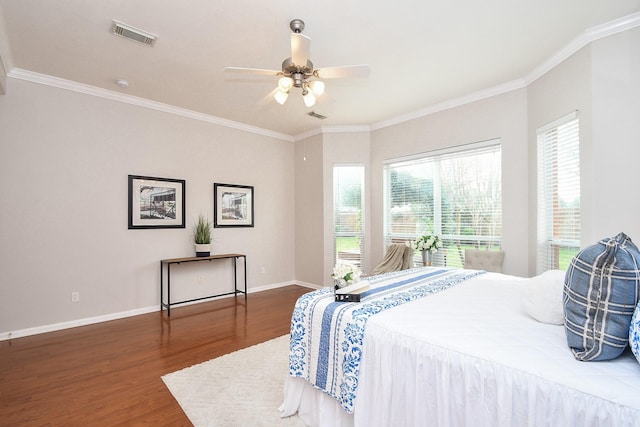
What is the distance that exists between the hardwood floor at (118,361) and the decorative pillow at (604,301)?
2.23 m

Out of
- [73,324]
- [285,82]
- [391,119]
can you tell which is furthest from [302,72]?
[73,324]

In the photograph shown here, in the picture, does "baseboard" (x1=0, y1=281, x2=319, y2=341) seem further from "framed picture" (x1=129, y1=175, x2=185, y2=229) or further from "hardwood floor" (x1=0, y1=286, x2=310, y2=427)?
"framed picture" (x1=129, y1=175, x2=185, y2=229)

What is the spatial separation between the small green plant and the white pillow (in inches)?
162

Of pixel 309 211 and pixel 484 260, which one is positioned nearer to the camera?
pixel 484 260

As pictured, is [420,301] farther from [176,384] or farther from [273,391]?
[176,384]

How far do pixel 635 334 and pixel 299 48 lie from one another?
233cm

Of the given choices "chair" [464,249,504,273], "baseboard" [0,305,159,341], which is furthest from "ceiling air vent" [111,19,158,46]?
"chair" [464,249,504,273]

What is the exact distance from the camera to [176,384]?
7.77 ft

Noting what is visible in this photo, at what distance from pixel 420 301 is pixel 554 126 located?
269 centimetres

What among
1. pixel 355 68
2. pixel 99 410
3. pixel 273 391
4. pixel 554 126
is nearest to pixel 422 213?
pixel 554 126

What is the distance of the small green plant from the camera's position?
15.1 ft

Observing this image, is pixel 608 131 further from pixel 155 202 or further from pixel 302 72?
pixel 155 202

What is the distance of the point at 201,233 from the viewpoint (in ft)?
15.1

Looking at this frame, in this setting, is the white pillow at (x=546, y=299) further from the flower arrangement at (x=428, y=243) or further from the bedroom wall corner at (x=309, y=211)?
the bedroom wall corner at (x=309, y=211)
